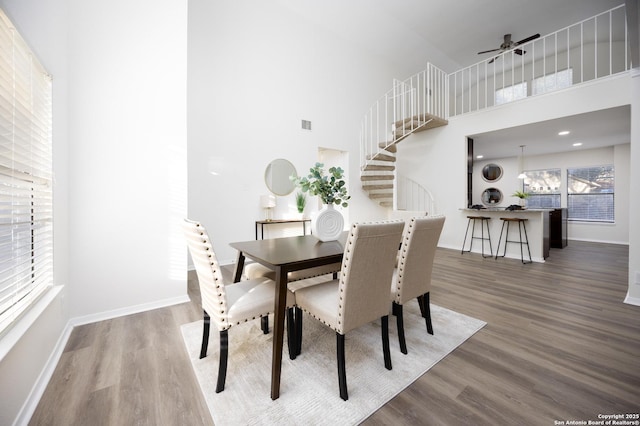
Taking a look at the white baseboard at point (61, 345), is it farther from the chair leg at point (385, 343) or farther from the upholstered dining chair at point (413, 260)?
the upholstered dining chair at point (413, 260)

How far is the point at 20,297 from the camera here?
1.39m

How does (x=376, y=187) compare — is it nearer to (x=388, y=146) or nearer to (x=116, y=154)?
(x=388, y=146)

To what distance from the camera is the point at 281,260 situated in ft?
4.82

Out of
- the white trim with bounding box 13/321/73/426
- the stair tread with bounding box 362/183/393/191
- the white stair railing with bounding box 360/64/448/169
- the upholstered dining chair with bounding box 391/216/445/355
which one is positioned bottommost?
the white trim with bounding box 13/321/73/426

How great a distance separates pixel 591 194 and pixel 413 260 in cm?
800

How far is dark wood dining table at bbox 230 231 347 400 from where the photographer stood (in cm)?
136

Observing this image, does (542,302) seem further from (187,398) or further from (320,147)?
(320,147)

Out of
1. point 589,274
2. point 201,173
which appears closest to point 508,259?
point 589,274

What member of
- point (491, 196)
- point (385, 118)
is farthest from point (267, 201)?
point (491, 196)

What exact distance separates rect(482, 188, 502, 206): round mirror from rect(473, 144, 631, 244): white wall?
12cm

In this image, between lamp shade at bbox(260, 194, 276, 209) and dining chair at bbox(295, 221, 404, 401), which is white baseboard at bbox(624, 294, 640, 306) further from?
lamp shade at bbox(260, 194, 276, 209)

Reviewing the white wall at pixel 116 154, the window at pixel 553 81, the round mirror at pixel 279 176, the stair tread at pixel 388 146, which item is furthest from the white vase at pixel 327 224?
the window at pixel 553 81

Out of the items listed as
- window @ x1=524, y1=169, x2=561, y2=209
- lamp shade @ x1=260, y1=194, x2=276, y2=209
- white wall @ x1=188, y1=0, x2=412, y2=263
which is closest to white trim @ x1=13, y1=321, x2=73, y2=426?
white wall @ x1=188, y1=0, x2=412, y2=263

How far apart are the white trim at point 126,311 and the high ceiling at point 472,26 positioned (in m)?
5.63
